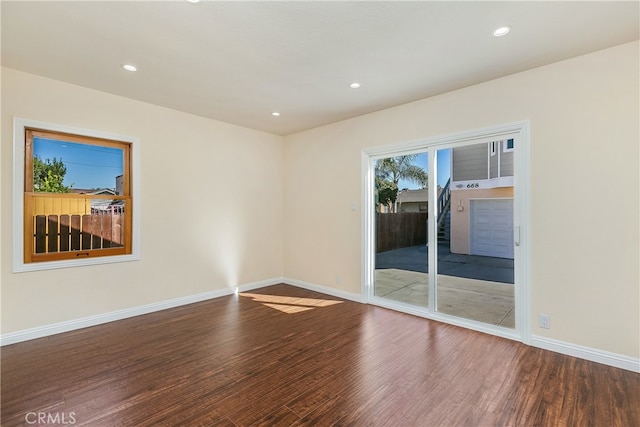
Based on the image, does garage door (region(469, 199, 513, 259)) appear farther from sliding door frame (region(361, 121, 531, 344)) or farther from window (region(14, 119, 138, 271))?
window (region(14, 119, 138, 271))

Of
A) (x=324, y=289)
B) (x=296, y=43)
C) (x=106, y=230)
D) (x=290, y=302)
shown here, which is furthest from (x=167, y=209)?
(x=296, y=43)

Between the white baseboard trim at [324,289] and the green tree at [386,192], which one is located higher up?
the green tree at [386,192]

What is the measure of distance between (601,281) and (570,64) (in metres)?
2.02

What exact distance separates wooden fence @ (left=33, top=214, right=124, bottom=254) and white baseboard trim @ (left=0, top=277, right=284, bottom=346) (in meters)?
0.82

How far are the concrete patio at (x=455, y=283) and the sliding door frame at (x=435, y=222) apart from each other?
0.33ft

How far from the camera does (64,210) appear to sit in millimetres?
3436

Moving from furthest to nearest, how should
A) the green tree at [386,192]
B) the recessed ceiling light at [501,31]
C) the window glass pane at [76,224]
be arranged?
the green tree at [386,192], the window glass pane at [76,224], the recessed ceiling light at [501,31]

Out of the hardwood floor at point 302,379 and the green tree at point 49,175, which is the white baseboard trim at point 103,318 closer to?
the hardwood floor at point 302,379

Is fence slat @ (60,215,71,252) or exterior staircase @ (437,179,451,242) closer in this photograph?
fence slat @ (60,215,71,252)

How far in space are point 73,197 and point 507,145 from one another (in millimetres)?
4989

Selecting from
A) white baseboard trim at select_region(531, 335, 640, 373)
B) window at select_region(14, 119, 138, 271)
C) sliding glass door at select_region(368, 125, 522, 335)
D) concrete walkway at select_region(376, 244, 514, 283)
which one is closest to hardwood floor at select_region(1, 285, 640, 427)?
white baseboard trim at select_region(531, 335, 640, 373)

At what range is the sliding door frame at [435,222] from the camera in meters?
3.04

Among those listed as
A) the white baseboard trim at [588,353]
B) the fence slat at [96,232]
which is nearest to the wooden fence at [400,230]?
the white baseboard trim at [588,353]

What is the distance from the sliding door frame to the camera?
9.99ft
